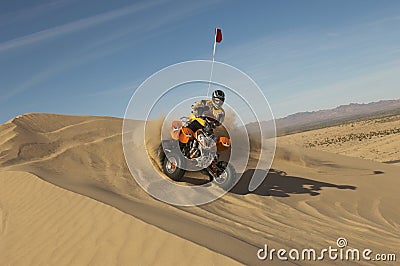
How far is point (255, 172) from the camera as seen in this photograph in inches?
386

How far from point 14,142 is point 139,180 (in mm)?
5898

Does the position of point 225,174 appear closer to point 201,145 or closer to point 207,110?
point 201,145

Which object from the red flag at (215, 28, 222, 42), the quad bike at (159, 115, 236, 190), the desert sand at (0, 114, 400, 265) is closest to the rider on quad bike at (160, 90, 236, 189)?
the quad bike at (159, 115, 236, 190)

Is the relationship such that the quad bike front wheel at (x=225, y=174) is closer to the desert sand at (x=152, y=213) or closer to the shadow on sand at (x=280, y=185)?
the desert sand at (x=152, y=213)

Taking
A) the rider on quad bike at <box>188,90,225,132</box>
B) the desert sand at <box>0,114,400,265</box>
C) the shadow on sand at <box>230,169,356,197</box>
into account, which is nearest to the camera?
the desert sand at <box>0,114,400,265</box>

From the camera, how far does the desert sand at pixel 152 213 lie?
4.61 meters

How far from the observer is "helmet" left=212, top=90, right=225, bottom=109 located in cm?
704

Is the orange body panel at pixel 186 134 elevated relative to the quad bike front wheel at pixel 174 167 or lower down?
elevated

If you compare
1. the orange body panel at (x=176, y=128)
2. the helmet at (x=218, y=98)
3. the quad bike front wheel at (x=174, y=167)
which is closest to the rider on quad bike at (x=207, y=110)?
the helmet at (x=218, y=98)

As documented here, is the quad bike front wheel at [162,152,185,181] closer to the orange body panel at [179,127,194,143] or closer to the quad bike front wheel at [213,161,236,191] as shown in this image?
the orange body panel at [179,127,194,143]

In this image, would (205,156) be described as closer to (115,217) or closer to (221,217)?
(221,217)

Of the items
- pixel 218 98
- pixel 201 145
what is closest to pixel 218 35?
pixel 218 98

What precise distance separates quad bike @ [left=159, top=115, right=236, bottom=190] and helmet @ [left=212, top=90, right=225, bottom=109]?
16.2 inches

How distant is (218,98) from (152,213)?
8.62 feet
